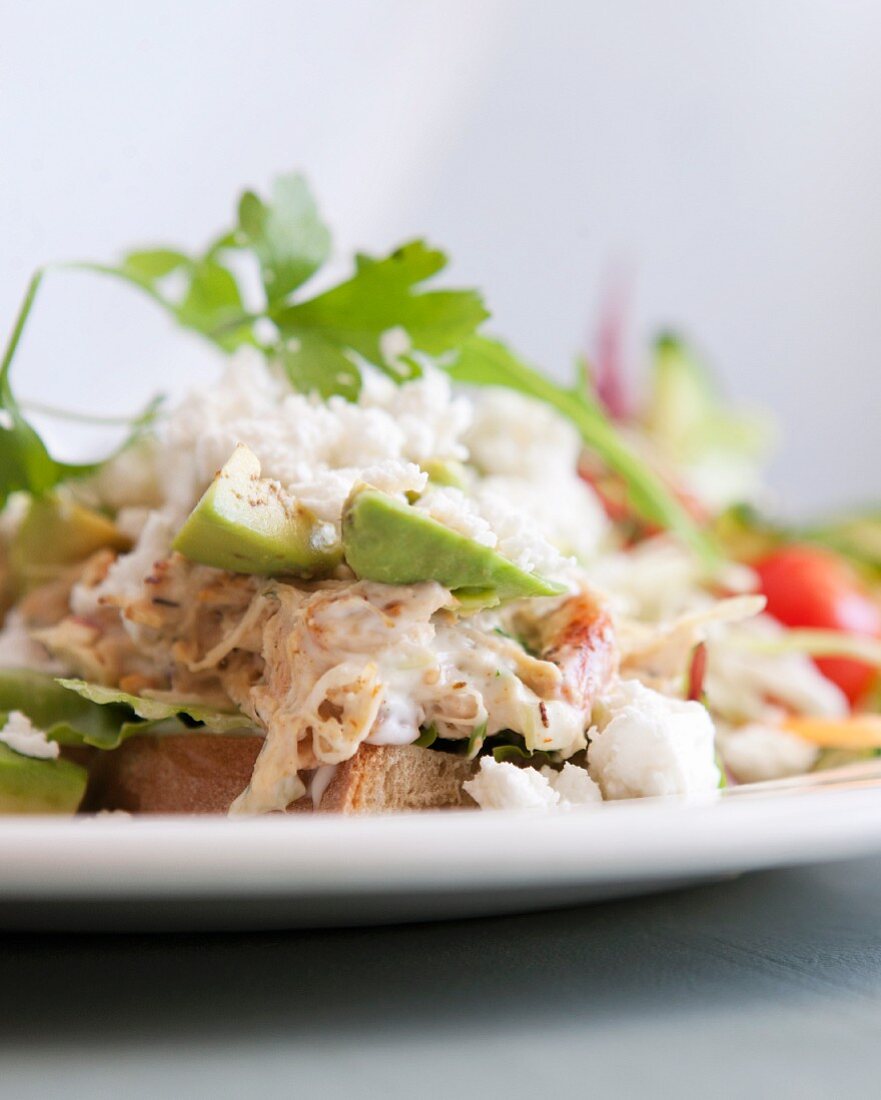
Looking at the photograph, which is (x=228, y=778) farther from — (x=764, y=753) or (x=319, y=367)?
(x=764, y=753)

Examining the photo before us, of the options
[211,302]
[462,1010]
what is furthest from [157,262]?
[462,1010]

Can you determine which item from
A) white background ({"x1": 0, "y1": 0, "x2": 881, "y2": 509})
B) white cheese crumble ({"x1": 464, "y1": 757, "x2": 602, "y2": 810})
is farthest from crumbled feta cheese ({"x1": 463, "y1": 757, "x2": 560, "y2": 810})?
white background ({"x1": 0, "y1": 0, "x2": 881, "y2": 509})

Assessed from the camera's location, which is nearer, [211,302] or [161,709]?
[161,709]

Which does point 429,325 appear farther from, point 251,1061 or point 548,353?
point 548,353

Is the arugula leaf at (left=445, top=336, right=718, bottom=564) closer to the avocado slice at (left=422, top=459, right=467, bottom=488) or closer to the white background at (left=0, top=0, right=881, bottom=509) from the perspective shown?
the avocado slice at (left=422, top=459, right=467, bottom=488)

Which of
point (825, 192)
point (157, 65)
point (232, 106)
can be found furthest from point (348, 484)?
point (825, 192)

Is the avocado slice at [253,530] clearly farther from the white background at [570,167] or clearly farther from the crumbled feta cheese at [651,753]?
the white background at [570,167]
